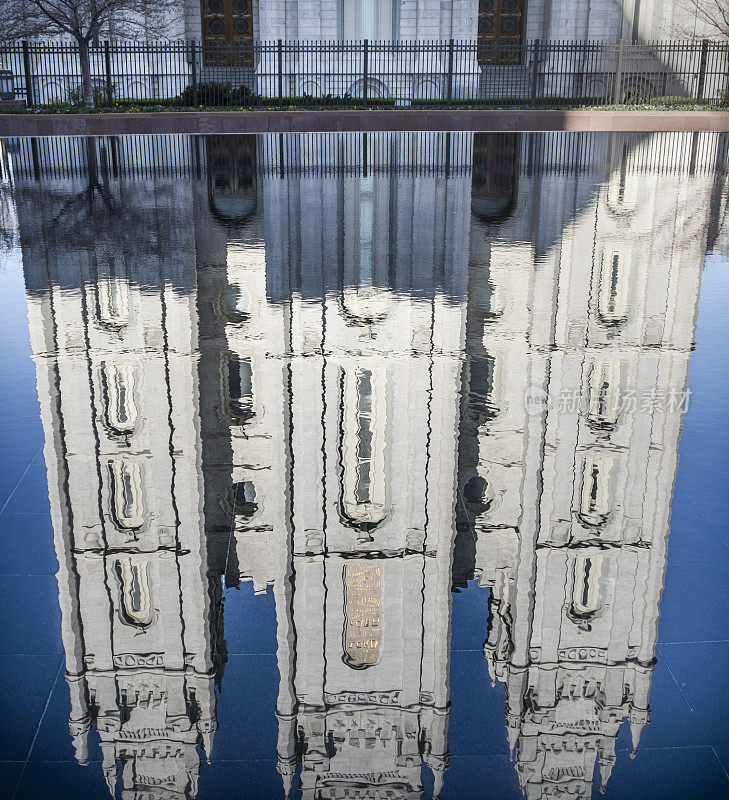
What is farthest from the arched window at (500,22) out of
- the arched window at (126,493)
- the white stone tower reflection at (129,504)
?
the arched window at (126,493)

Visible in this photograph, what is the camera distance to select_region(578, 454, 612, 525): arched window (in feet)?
21.5

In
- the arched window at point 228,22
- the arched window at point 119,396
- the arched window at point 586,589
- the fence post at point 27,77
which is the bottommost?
the arched window at point 586,589

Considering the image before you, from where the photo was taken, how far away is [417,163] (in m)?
26.3

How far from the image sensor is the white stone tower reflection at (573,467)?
4.57 m

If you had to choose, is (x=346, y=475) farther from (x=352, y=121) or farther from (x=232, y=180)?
(x=352, y=121)

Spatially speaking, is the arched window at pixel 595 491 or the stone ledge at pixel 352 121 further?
the stone ledge at pixel 352 121

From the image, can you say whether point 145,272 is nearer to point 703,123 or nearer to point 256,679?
point 256,679

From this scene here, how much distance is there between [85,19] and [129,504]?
121 feet

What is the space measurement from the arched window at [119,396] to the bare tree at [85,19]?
3099 cm

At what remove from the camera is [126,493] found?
6.85 metres

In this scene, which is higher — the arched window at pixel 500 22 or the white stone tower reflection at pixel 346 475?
the arched window at pixel 500 22

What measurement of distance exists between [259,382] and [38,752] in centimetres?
490

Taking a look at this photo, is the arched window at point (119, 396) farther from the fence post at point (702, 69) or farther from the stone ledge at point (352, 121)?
the fence post at point (702, 69)

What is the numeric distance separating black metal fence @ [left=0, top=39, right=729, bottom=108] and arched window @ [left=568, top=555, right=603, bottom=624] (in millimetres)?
34691
